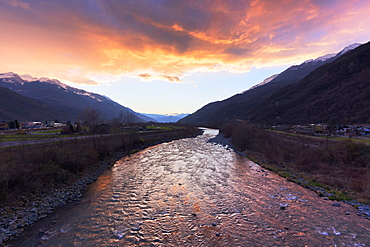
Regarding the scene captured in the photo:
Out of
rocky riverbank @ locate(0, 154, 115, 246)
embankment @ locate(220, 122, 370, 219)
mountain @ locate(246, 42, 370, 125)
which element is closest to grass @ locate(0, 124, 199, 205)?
rocky riverbank @ locate(0, 154, 115, 246)

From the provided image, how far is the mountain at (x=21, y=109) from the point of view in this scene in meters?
151

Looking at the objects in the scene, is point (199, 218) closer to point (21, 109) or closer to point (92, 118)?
point (92, 118)

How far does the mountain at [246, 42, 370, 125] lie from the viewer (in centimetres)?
7107

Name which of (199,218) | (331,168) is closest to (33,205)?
(199,218)

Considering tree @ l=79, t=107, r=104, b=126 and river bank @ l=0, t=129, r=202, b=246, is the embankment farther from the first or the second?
tree @ l=79, t=107, r=104, b=126

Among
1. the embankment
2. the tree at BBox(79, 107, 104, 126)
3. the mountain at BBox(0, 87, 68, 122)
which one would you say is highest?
the mountain at BBox(0, 87, 68, 122)

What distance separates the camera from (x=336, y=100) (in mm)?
84188

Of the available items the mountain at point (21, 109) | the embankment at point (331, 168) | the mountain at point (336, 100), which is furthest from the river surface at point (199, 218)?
the mountain at point (21, 109)

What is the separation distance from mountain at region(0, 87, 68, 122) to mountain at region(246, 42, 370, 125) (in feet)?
662

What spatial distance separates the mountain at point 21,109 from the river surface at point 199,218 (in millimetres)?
182983

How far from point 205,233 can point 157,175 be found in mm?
12450

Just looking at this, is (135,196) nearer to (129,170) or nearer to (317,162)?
(129,170)

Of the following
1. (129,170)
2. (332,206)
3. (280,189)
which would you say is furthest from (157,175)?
Answer: (332,206)

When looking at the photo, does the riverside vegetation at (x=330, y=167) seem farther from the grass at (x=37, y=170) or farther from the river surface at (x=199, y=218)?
the grass at (x=37, y=170)
